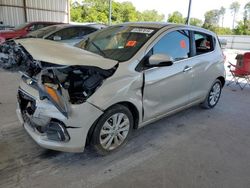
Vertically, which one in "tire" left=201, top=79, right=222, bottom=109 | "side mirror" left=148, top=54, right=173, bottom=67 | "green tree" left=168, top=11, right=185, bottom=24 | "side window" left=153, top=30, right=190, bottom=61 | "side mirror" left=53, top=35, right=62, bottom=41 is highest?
"green tree" left=168, top=11, right=185, bottom=24

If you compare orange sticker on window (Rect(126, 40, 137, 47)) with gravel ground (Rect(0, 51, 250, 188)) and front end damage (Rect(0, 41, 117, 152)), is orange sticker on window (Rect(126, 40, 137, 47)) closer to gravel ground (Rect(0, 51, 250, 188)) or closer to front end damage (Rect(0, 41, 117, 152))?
front end damage (Rect(0, 41, 117, 152))

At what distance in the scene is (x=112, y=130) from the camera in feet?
8.93

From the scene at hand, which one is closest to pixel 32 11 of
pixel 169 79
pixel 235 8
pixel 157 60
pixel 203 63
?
pixel 203 63

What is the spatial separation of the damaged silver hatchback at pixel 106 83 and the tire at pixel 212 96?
748mm

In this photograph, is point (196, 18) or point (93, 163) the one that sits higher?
point (196, 18)

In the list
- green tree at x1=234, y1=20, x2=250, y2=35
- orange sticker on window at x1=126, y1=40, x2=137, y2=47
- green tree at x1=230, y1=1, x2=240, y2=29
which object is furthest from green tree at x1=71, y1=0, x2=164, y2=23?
orange sticker on window at x1=126, y1=40, x2=137, y2=47

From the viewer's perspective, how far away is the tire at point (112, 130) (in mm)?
2572

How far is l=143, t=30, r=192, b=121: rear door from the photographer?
9.71 ft

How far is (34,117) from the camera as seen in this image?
2.49m

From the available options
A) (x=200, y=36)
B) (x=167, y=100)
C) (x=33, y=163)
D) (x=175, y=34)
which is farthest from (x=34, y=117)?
(x=200, y=36)

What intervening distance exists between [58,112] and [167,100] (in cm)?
153

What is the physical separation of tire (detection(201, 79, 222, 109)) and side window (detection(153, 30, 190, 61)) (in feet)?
3.96

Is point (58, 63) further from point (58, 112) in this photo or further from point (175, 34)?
point (175, 34)

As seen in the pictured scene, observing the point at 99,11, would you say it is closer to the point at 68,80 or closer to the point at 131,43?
the point at 131,43
